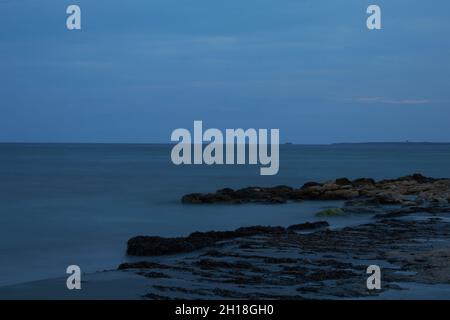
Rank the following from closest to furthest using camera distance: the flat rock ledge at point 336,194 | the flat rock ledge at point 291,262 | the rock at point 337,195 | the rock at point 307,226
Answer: the flat rock ledge at point 291,262 → the rock at point 307,226 → the rock at point 337,195 → the flat rock ledge at point 336,194

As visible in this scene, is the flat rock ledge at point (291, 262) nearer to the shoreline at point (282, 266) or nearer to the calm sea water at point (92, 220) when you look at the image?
the shoreline at point (282, 266)

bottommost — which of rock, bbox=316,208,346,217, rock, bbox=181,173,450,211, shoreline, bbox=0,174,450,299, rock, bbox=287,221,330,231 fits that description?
shoreline, bbox=0,174,450,299

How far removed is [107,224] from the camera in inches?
1039

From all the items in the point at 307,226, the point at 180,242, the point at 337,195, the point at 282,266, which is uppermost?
the point at 337,195

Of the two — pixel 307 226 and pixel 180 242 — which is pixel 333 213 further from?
pixel 180 242

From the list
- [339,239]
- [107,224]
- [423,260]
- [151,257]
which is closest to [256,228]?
[339,239]

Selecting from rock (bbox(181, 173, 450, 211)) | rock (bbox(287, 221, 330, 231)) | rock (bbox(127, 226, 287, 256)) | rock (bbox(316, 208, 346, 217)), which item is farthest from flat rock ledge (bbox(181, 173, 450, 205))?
rock (bbox(127, 226, 287, 256))

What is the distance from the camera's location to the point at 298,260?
1435 centimetres

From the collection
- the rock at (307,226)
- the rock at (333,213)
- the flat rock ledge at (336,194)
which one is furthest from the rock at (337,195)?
the rock at (307,226)

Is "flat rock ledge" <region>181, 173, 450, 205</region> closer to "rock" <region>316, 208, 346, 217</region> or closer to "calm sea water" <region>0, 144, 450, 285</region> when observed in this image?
"calm sea water" <region>0, 144, 450, 285</region>

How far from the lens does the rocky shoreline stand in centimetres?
1128

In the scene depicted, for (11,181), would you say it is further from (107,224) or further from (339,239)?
(339,239)

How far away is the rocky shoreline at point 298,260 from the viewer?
1128cm

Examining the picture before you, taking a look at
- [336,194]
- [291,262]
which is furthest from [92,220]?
[291,262]
